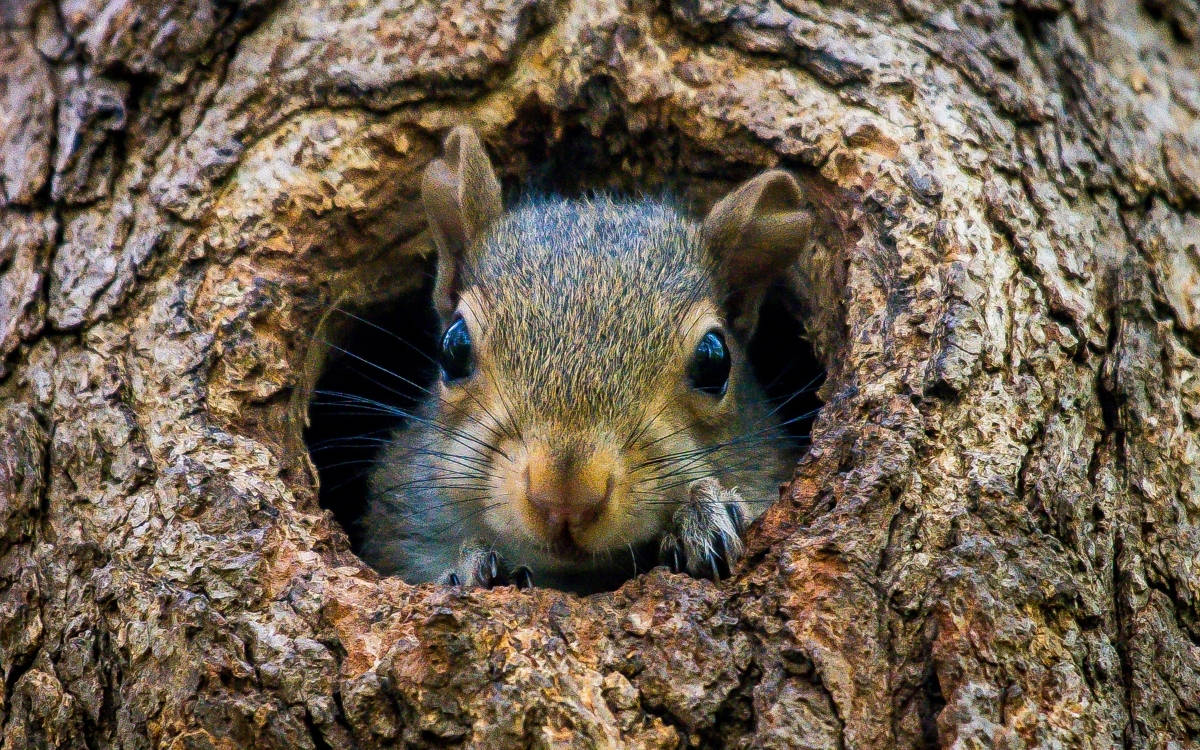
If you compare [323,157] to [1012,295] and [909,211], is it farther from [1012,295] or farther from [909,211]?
[1012,295]

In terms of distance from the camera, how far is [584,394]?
227 centimetres

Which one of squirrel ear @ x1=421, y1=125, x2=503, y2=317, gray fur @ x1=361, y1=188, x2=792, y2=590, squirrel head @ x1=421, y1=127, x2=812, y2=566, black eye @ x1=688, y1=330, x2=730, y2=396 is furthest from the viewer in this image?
squirrel ear @ x1=421, y1=125, x2=503, y2=317

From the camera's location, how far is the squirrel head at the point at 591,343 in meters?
2.20

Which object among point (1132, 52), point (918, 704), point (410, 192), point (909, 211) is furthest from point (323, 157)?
point (1132, 52)

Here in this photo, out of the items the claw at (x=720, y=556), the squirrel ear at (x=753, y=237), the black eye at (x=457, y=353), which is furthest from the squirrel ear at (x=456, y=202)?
the claw at (x=720, y=556)

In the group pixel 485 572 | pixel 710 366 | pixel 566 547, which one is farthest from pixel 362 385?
pixel 566 547

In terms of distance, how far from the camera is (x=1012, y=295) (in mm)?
2311

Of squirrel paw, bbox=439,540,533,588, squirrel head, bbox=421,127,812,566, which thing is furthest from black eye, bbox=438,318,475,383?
squirrel paw, bbox=439,540,533,588

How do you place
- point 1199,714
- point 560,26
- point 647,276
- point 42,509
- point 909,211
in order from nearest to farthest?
point 1199,714 → point 42,509 → point 909,211 → point 647,276 → point 560,26

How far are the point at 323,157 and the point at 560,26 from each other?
66 cm

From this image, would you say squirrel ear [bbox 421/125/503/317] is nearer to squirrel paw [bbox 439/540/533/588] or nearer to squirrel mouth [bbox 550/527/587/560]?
squirrel paw [bbox 439/540/533/588]

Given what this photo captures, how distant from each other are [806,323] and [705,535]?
2.34 ft

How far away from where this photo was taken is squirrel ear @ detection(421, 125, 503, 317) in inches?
106

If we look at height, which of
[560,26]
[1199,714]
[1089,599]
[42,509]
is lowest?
[42,509]
